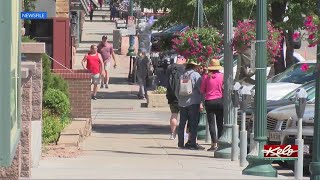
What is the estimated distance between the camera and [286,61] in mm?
26547

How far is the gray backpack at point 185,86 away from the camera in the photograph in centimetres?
1714

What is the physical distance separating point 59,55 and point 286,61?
6537 millimetres

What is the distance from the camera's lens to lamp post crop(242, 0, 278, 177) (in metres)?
12.5

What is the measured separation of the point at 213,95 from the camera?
55.8ft

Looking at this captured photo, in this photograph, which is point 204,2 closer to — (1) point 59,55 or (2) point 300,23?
(2) point 300,23

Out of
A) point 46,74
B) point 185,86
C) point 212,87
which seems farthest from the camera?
point 185,86

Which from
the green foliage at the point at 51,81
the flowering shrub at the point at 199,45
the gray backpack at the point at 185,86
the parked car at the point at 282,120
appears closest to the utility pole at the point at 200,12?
the flowering shrub at the point at 199,45

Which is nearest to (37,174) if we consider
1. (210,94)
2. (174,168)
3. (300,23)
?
(174,168)

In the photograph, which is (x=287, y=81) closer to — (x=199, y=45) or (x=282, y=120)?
(x=199, y=45)

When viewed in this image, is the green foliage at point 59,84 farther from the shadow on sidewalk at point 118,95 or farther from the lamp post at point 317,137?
the shadow on sidewalk at point 118,95

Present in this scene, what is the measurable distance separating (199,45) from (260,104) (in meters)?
6.10

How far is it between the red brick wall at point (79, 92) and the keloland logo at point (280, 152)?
26.2 feet

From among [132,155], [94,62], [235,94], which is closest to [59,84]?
[132,155]

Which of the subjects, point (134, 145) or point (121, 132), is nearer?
point (134, 145)
